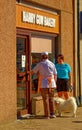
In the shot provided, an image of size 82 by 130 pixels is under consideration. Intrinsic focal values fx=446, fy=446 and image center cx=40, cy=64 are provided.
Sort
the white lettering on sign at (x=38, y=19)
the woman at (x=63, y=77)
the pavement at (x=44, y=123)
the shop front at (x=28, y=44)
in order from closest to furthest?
the pavement at (x=44, y=123) < the shop front at (x=28, y=44) < the white lettering on sign at (x=38, y=19) < the woman at (x=63, y=77)

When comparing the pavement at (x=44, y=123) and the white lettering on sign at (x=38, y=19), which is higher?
the white lettering on sign at (x=38, y=19)

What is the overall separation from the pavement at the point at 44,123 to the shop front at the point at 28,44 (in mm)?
656

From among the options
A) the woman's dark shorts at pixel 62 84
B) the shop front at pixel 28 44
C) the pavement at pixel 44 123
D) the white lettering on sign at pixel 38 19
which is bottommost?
the pavement at pixel 44 123

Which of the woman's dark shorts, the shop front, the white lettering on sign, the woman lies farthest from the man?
the white lettering on sign

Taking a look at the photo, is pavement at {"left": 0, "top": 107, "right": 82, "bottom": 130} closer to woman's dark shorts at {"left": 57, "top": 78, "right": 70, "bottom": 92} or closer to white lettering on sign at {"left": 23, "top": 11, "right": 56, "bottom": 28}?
woman's dark shorts at {"left": 57, "top": 78, "right": 70, "bottom": 92}

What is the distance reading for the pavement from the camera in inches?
425

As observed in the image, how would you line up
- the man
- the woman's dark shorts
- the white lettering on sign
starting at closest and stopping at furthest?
the man
the white lettering on sign
the woman's dark shorts

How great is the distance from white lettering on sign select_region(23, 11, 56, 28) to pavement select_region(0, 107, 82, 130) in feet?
9.13

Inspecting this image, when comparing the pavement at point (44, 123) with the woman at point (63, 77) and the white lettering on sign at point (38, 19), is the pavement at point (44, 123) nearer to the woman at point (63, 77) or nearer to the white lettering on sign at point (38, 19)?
the woman at point (63, 77)

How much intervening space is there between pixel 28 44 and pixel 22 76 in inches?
39.1

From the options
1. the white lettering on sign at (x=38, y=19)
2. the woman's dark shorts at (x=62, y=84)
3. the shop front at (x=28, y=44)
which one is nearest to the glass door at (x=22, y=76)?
the shop front at (x=28, y=44)

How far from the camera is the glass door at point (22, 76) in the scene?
498 inches

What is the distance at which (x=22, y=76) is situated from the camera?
12.8 meters

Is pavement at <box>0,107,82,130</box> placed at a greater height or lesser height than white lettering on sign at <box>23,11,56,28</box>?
lesser
